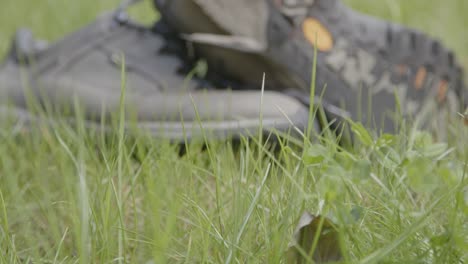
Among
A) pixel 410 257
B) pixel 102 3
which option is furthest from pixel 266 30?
pixel 102 3

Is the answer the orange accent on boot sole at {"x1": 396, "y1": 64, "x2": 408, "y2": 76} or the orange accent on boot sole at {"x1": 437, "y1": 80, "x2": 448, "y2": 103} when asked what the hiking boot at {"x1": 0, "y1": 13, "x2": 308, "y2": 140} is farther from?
the orange accent on boot sole at {"x1": 437, "y1": 80, "x2": 448, "y2": 103}

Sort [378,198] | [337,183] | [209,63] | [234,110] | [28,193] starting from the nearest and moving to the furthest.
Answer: [337,183], [378,198], [28,193], [234,110], [209,63]

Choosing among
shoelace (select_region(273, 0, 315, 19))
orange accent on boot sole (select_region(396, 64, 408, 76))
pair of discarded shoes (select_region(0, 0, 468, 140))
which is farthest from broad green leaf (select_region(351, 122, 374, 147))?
orange accent on boot sole (select_region(396, 64, 408, 76))

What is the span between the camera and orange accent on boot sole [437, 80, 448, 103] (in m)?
1.60

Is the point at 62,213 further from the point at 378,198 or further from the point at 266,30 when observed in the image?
the point at 266,30

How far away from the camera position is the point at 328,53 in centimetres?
148

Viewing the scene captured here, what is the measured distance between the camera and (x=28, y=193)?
116cm

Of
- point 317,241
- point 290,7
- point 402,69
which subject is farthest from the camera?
point 402,69

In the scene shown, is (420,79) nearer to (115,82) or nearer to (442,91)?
(442,91)

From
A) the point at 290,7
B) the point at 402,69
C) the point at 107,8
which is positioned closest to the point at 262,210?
the point at 290,7

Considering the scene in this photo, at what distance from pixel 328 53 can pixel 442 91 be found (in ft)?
1.03

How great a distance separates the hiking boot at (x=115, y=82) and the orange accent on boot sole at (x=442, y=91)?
0.41 meters

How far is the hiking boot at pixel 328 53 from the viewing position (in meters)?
1.45

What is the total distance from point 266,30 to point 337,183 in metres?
0.82
